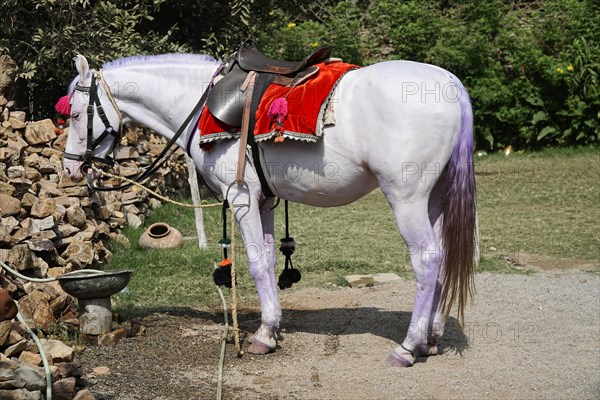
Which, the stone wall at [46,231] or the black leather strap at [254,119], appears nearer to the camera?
the stone wall at [46,231]

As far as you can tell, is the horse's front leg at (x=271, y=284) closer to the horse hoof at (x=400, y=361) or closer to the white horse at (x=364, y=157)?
the white horse at (x=364, y=157)

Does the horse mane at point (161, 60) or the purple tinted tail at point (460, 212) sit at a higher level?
the horse mane at point (161, 60)

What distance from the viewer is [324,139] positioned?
4.88m

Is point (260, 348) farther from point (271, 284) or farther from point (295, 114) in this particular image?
point (295, 114)

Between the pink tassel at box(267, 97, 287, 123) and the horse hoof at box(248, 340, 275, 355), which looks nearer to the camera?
the pink tassel at box(267, 97, 287, 123)

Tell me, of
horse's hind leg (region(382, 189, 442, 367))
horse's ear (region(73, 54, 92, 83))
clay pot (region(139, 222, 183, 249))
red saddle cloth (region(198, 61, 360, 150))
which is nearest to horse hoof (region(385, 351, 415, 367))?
horse's hind leg (region(382, 189, 442, 367))

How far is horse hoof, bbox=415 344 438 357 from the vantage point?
16.8ft

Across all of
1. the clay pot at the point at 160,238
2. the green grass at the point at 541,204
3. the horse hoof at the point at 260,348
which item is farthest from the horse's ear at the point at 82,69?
the green grass at the point at 541,204

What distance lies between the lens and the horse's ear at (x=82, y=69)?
17.1ft

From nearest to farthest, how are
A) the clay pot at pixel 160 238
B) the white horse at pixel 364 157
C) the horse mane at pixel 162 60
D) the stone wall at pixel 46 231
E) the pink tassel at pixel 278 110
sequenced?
the stone wall at pixel 46 231 → the white horse at pixel 364 157 → the pink tassel at pixel 278 110 → the horse mane at pixel 162 60 → the clay pot at pixel 160 238

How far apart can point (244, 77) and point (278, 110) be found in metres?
0.47

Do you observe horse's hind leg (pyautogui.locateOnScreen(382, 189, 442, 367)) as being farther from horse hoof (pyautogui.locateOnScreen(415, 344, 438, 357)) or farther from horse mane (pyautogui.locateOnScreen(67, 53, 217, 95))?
horse mane (pyautogui.locateOnScreen(67, 53, 217, 95))

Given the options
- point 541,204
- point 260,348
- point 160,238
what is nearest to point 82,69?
point 260,348

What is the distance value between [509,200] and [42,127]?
19.9 feet
